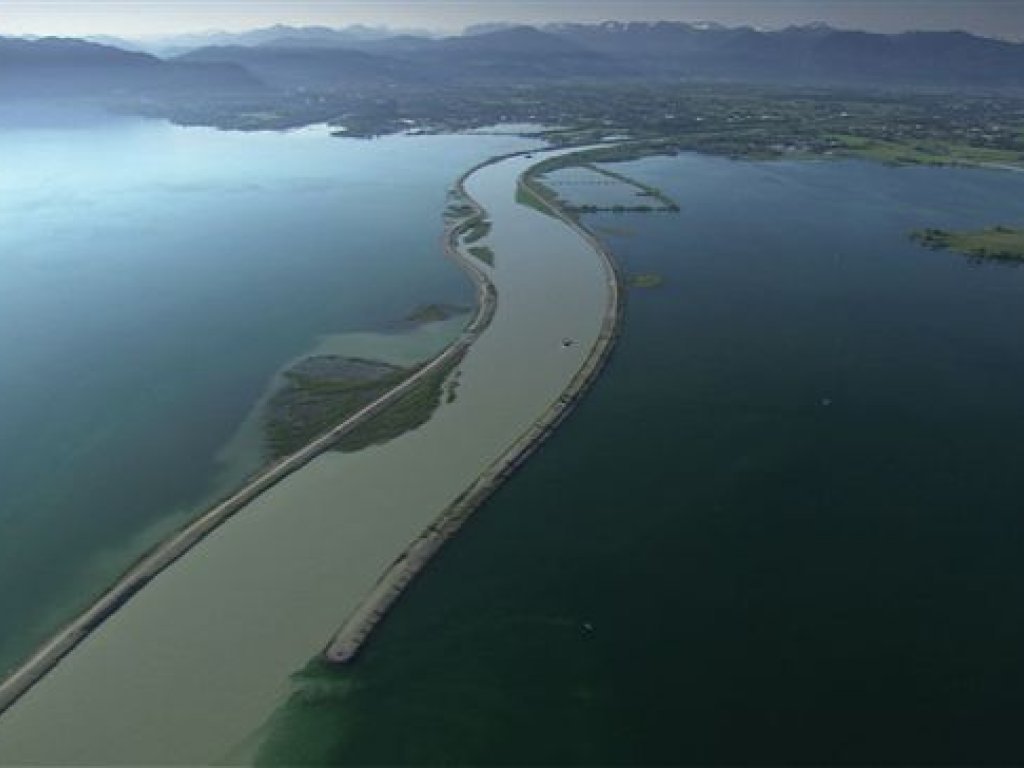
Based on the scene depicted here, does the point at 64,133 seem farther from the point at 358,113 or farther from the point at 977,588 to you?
the point at 977,588

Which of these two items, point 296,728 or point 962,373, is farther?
point 962,373

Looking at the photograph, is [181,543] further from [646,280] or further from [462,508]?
[646,280]

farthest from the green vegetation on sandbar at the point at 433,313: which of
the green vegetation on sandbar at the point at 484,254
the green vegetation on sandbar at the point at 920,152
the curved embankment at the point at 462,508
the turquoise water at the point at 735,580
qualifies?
the green vegetation on sandbar at the point at 920,152

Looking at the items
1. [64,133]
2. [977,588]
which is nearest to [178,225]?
[977,588]

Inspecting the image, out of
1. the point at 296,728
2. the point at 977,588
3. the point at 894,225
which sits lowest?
the point at 296,728

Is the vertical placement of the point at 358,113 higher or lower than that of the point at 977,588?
higher

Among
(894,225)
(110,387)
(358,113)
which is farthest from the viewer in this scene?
(358,113)
